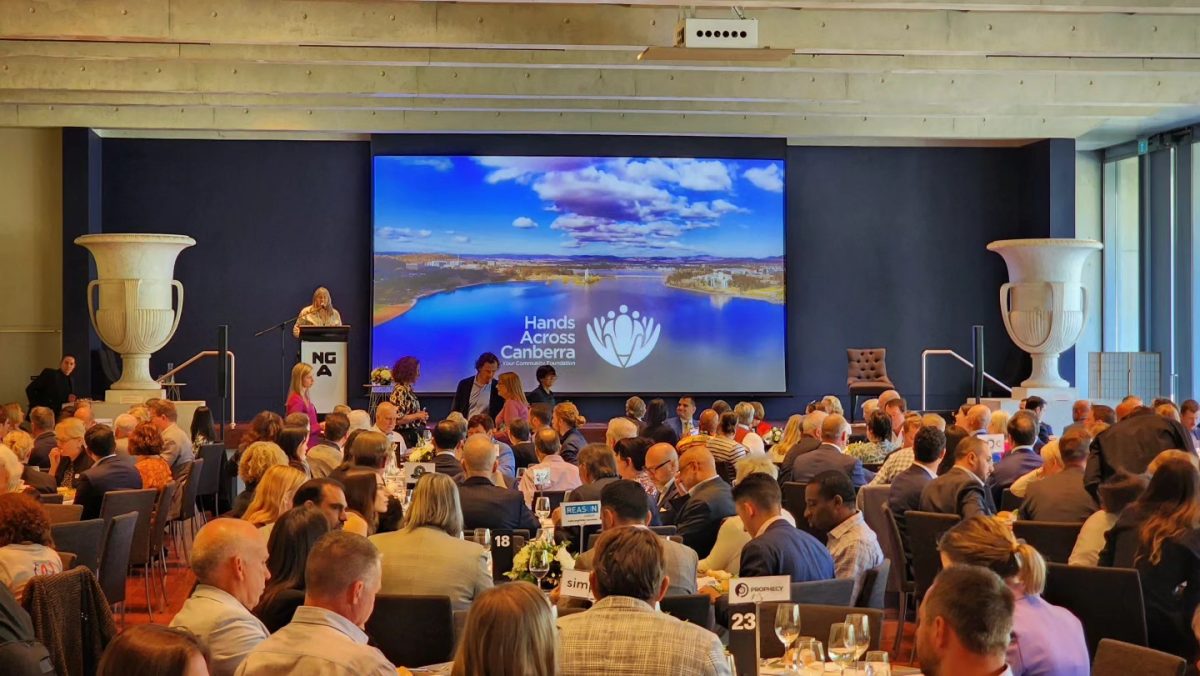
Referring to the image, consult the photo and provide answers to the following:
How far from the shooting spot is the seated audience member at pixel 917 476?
7555 millimetres

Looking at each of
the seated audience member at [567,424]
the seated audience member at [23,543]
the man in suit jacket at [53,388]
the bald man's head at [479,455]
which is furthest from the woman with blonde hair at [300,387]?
the man in suit jacket at [53,388]

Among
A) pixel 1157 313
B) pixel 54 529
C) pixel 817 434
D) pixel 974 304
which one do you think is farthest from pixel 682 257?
pixel 54 529

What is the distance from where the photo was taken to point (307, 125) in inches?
672

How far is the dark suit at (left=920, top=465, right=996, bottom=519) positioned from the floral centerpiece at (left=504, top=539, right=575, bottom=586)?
2564 millimetres

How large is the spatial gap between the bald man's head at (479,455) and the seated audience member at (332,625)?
3.04 meters

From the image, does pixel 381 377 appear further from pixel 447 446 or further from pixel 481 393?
pixel 447 446

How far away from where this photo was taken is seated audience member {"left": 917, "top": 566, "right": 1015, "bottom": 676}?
9.59ft

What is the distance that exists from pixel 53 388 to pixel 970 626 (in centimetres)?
1512

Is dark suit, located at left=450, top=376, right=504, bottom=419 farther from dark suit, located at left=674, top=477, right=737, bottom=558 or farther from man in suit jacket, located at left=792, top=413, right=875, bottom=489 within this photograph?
dark suit, located at left=674, top=477, right=737, bottom=558

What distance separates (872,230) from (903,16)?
716 centimetres

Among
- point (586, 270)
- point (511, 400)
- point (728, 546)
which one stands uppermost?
point (586, 270)

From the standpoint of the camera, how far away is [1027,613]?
3863 millimetres

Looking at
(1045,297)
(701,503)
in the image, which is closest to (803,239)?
(1045,297)

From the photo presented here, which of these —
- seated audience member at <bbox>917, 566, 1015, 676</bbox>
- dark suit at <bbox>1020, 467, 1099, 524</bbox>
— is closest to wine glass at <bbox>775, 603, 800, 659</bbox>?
seated audience member at <bbox>917, 566, 1015, 676</bbox>
